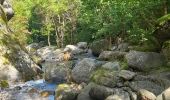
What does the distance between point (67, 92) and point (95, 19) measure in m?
28.0

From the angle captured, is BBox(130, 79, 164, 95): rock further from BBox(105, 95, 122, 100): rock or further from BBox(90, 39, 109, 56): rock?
BBox(90, 39, 109, 56): rock

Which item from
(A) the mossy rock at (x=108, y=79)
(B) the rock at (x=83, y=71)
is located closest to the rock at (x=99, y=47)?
(B) the rock at (x=83, y=71)

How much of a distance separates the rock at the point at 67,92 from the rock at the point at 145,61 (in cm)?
322

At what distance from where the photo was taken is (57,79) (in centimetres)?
2242

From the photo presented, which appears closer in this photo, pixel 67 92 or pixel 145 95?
pixel 145 95

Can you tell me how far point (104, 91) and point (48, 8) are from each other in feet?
133

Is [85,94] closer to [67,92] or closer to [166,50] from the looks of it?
[67,92]

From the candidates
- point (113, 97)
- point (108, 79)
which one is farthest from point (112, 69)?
point (113, 97)

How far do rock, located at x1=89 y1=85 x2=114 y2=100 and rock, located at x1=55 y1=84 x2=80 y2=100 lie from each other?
1379mm

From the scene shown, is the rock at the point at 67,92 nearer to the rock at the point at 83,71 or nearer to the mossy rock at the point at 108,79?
the mossy rock at the point at 108,79

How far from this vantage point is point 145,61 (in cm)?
1700

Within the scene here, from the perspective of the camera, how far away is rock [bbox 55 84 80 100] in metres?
15.9

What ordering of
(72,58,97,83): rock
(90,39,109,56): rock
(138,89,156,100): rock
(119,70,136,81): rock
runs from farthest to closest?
(90,39,109,56): rock < (72,58,97,83): rock < (119,70,136,81): rock < (138,89,156,100): rock

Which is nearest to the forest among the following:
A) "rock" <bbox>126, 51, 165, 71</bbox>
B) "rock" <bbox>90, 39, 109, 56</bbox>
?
"rock" <bbox>126, 51, 165, 71</bbox>
